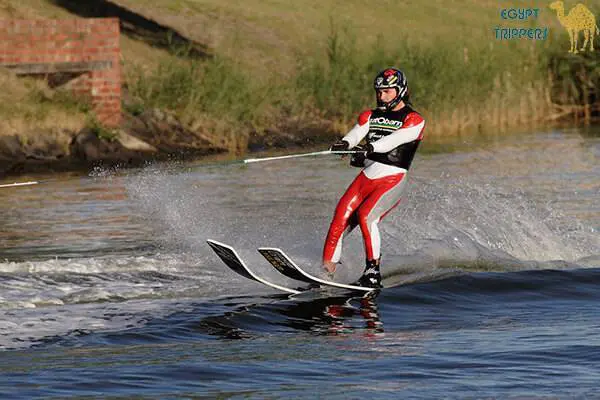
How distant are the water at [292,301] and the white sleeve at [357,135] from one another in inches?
50.2

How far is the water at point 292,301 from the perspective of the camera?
9.22 metres

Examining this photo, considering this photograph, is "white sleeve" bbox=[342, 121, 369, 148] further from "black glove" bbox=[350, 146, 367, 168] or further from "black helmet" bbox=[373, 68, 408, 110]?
"black helmet" bbox=[373, 68, 408, 110]

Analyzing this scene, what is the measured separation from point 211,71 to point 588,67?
9.08m

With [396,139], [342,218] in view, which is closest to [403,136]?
[396,139]

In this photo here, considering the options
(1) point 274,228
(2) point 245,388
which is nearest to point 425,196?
(1) point 274,228

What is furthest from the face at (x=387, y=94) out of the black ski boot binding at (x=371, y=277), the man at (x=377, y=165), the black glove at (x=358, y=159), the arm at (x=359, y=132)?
the black ski boot binding at (x=371, y=277)

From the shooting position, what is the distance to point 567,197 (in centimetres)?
2059

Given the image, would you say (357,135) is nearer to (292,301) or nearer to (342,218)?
(342,218)

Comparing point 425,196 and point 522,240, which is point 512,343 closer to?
point 522,240

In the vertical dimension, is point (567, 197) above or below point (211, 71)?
below

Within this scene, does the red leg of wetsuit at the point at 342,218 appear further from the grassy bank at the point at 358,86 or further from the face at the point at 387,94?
the grassy bank at the point at 358,86

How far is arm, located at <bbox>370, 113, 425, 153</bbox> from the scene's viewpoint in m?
12.6

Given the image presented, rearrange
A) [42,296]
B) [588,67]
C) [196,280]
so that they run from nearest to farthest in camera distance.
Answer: [42,296] < [196,280] < [588,67]

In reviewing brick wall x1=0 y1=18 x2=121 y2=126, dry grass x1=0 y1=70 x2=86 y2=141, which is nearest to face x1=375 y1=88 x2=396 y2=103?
dry grass x1=0 y1=70 x2=86 y2=141
